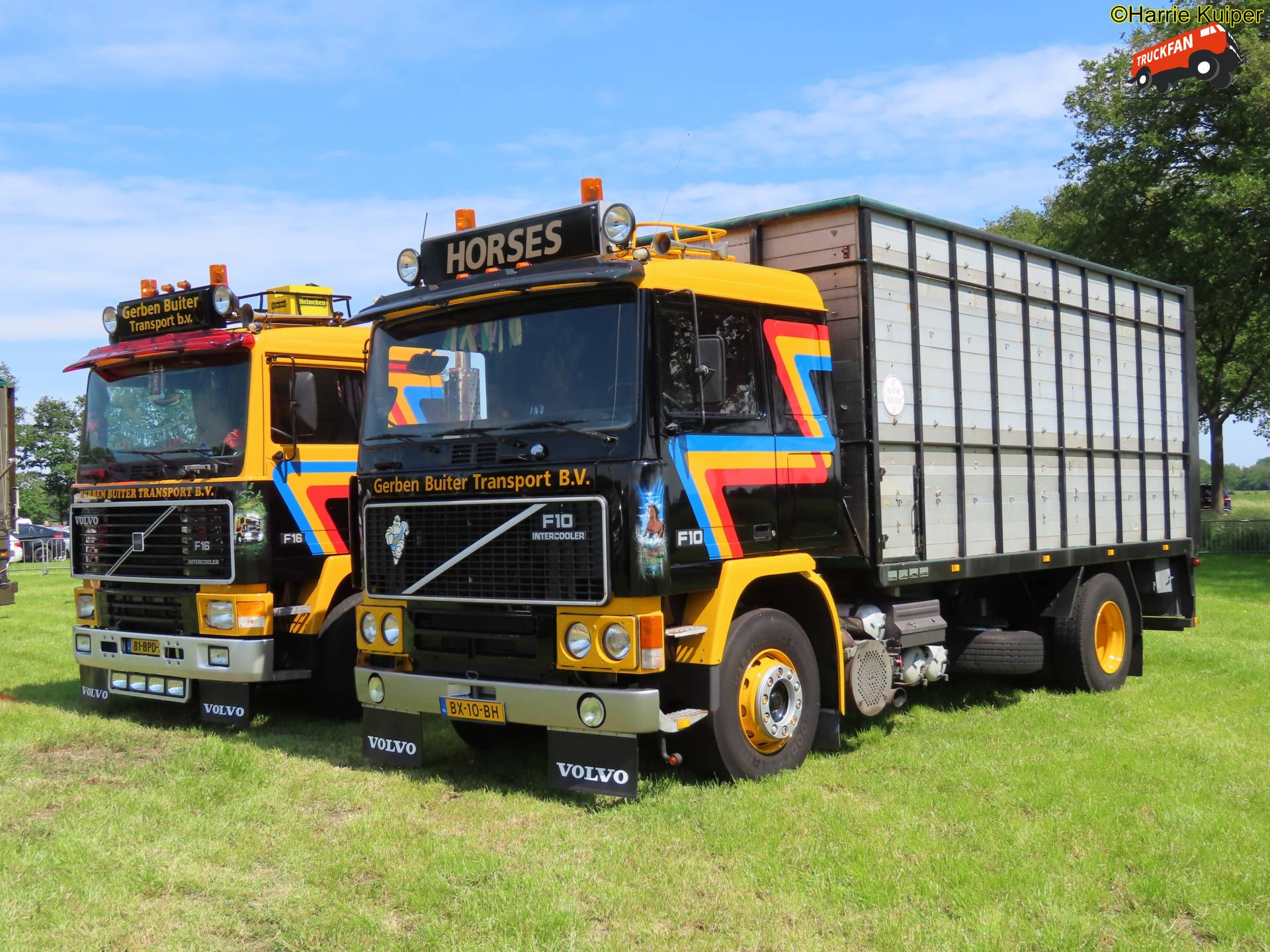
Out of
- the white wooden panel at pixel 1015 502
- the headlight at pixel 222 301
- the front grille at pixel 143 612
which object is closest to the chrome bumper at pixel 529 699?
the front grille at pixel 143 612

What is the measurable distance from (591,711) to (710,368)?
1.93 metres

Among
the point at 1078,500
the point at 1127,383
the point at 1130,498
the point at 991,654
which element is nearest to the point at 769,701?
the point at 991,654

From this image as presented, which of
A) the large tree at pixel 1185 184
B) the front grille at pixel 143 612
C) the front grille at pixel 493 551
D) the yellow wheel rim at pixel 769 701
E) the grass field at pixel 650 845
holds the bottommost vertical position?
the grass field at pixel 650 845

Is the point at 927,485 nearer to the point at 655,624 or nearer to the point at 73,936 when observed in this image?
the point at 655,624

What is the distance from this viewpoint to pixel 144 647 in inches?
353

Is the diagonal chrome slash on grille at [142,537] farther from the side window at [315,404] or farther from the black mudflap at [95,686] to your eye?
the side window at [315,404]

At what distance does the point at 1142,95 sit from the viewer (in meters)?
26.7

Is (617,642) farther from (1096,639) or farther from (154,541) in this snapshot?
(1096,639)

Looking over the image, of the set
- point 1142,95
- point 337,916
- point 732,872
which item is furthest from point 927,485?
point 1142,95

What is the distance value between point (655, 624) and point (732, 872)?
1.34 metres

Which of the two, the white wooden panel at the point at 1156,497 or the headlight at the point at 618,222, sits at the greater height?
the headlight at the point at 618,222

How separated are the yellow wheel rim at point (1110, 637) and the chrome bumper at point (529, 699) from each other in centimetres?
599

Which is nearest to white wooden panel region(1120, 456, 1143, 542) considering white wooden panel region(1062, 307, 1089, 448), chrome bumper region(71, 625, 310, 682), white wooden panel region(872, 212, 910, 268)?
white wooden panel region(1062, 307, 1089, 448)

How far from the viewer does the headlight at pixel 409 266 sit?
756 centimetres
